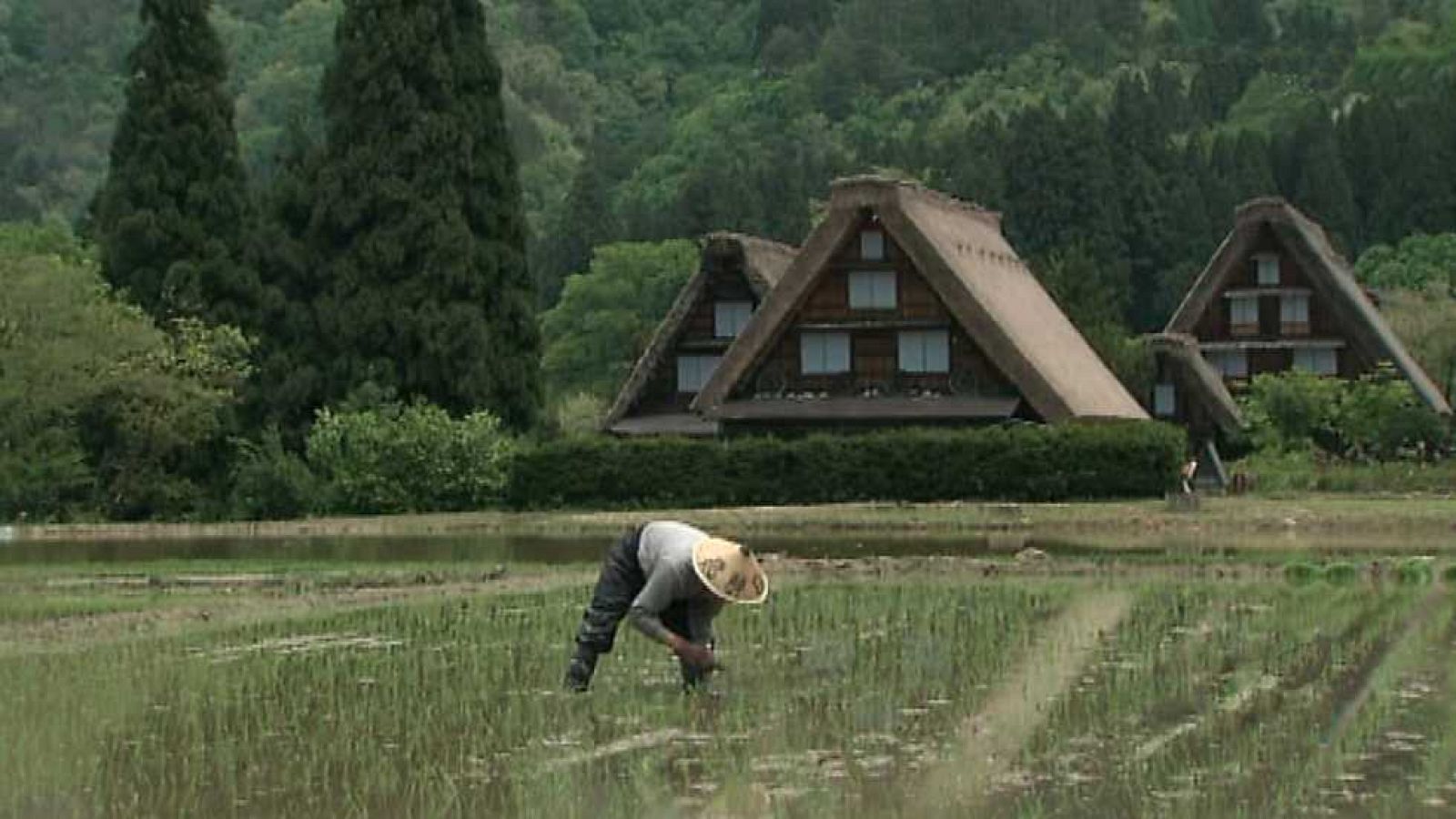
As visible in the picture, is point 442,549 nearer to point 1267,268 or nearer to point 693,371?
point 693,371

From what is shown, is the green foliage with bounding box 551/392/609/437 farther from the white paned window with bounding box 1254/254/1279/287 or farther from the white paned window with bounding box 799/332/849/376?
the white paned window with bounding box 1254/254/1279/287

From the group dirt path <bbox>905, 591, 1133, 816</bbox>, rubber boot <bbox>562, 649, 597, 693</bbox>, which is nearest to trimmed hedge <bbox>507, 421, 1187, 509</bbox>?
dirt path <bbox>905, 591, 1133, 816</bbox>

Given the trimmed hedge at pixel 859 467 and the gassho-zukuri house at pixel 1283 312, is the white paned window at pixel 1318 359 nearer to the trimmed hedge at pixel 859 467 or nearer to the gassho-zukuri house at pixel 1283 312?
the gassho-zukuri house at pixel 1283 312

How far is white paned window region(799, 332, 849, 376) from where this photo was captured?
44.9 meters

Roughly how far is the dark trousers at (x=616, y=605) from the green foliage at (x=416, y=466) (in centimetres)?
2663

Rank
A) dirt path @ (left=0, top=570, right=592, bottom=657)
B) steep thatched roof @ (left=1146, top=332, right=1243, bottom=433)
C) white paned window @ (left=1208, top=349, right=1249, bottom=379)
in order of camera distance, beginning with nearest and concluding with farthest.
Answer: dirt path @ (left=0, top=570, right=592, bottom=657)
steep thatched roof @ (left=1146, top=332, right=1243, bottom=433)
white paned window @ (left=1208, top=349, right=1249, bottom=379)

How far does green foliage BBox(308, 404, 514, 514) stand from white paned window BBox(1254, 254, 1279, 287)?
26.9m

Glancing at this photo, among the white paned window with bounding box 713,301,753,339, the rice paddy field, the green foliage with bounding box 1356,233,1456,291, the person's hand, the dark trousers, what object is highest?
the green foliage with bounding box 1356,233,1456,291

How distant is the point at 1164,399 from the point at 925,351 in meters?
12.1

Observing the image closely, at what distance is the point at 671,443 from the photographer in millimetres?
39625

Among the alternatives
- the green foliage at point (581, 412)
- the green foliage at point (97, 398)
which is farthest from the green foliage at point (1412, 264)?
the green foliage at point (97, 398)

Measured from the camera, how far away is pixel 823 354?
44969 mm

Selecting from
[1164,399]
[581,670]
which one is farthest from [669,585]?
[1164,399]

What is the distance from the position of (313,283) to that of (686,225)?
37.2 metres
